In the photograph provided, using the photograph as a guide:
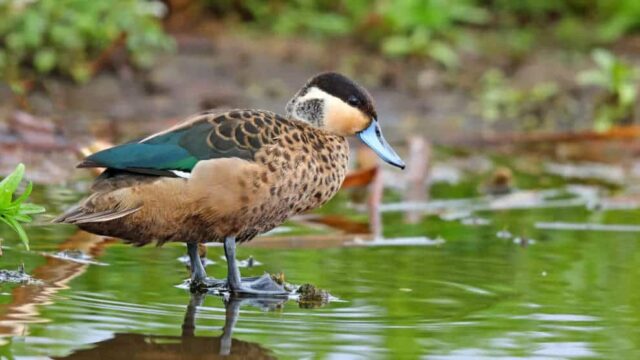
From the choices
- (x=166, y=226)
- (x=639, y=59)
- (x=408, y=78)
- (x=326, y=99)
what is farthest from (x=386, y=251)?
(x=639, y=59)

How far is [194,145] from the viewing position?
620cm

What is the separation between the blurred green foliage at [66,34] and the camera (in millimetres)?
11469

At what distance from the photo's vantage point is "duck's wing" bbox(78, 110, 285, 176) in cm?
601

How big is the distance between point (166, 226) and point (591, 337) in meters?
1.74

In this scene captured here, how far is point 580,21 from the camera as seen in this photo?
14.9 meters

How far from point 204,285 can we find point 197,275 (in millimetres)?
54

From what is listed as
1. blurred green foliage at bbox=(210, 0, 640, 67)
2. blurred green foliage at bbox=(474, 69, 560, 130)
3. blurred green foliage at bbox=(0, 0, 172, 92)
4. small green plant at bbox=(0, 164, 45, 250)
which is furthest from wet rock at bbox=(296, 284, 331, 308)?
blurred green foliage at bbox=(210, 0, 640, 67)

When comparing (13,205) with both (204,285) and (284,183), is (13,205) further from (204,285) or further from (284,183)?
(284,183)

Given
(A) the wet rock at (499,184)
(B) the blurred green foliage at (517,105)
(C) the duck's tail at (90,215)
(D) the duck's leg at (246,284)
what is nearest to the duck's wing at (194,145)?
(C) the duck's tail at (90,215)

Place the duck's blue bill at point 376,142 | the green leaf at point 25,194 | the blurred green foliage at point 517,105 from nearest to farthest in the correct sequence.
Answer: the green leaf at point 25,194
the duck's blue bill at point 376,142
the blurred green foliage at point 517,105

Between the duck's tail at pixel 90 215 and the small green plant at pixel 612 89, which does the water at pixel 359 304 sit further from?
the small green plant at pixel 612 89

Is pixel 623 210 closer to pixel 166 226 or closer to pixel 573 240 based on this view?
pixel 573 240

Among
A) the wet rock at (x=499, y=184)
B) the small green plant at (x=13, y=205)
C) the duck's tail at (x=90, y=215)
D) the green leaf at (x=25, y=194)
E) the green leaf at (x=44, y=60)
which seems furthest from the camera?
the green leaf at (x=44, y=60)

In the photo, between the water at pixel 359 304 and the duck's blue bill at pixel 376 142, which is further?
the duck's blue bill at pixel 376 142
